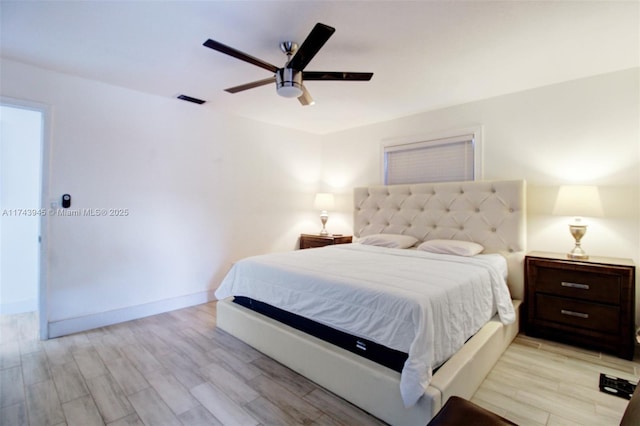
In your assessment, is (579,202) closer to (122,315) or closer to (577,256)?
(577,256)

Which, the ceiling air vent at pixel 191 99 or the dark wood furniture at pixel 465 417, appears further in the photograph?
the ceiling air vent at pixel 191 99

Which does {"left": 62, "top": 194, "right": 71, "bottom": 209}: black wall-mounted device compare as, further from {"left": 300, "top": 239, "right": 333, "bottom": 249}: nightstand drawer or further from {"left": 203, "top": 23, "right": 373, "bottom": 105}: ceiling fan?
{"left": 300, "top": 239, "right": 333, "bottom": 249}: nightstand drawer

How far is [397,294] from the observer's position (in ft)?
5.10

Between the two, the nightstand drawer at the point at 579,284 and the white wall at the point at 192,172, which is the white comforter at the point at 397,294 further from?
the white wall at the point at 192,172

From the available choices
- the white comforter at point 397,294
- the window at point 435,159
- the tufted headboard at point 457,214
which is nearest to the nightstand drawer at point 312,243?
the tufted headboard at point 457,214

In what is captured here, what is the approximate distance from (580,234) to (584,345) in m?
0.89

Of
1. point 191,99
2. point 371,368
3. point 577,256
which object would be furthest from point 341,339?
point 191,99

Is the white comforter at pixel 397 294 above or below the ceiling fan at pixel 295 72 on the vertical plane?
below

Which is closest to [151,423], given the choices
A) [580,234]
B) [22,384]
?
[22,384]

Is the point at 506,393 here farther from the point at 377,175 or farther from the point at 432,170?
the point at 377,175

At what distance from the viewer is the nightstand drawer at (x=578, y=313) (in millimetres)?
2184

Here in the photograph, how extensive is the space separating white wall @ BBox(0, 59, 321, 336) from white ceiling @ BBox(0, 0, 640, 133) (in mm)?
293

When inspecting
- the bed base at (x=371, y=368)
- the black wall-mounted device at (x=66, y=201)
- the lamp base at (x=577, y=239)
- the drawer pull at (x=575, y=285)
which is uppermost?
the black wall-mounted device at (x=66, y=201)

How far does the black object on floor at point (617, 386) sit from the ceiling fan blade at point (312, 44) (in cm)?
268
